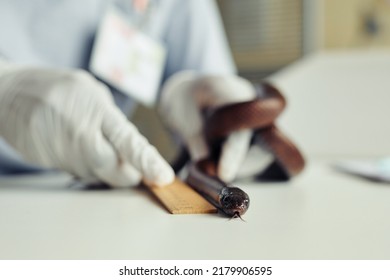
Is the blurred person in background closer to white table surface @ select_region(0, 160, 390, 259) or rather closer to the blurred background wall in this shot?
white table surface @ select_region(0, 160, 390, 259)

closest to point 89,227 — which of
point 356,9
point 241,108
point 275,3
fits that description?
point 241,108

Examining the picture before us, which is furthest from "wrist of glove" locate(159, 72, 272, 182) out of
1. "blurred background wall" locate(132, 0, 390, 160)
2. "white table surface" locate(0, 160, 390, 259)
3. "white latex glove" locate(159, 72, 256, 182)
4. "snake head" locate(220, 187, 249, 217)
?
"blurred background wall" locate(132, 0, 390, 160)

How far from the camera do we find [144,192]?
2.21ft

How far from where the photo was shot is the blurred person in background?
69cm

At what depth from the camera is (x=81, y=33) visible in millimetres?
1009

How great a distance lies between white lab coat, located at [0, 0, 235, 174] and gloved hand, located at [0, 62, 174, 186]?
235 millimetres

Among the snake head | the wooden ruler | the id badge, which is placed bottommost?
the wooden ruler

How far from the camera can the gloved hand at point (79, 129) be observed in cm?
67

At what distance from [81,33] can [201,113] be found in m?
0.30

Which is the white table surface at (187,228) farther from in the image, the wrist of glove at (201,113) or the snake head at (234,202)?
the wrist of glove at (201,113)

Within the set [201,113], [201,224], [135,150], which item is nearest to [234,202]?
[201,224]

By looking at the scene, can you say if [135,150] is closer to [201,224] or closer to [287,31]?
[201,224]

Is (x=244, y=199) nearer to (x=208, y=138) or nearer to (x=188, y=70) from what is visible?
(x=208, y=138)
